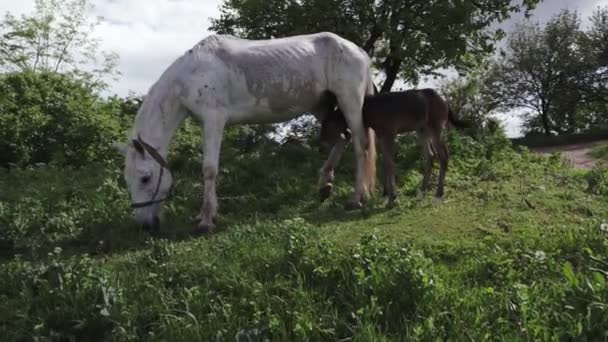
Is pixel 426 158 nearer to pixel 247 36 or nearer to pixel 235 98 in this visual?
pixel 235 98

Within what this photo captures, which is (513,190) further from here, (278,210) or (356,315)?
(356,315)

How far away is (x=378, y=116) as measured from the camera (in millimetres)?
6785

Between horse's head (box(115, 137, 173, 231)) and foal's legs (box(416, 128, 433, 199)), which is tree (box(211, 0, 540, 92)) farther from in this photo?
horse's head (box(115, 137, 173, 231))

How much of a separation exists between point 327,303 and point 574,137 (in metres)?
26.1

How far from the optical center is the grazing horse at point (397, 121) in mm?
6754

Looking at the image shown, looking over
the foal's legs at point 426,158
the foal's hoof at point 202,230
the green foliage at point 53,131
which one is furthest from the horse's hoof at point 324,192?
the green foliage at point 53,131

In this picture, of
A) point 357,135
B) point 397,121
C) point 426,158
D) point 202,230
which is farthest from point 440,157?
point 202,230

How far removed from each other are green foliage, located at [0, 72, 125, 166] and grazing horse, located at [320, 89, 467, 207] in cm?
510

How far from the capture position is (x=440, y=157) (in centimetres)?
702

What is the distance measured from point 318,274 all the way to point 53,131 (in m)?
8.14

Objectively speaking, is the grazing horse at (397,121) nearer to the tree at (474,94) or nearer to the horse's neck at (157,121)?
the horse's neck at (157,121)

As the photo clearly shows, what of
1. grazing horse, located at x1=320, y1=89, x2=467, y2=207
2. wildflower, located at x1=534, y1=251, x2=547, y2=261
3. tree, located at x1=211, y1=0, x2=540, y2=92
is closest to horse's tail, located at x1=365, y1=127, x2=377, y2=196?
grazing horse, located at x1=320, y1=89, x2=467, y2=207

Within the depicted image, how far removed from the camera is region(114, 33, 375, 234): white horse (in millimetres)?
5891

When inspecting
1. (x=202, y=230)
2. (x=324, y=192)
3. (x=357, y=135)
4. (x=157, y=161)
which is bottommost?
(x=202, y=230)
